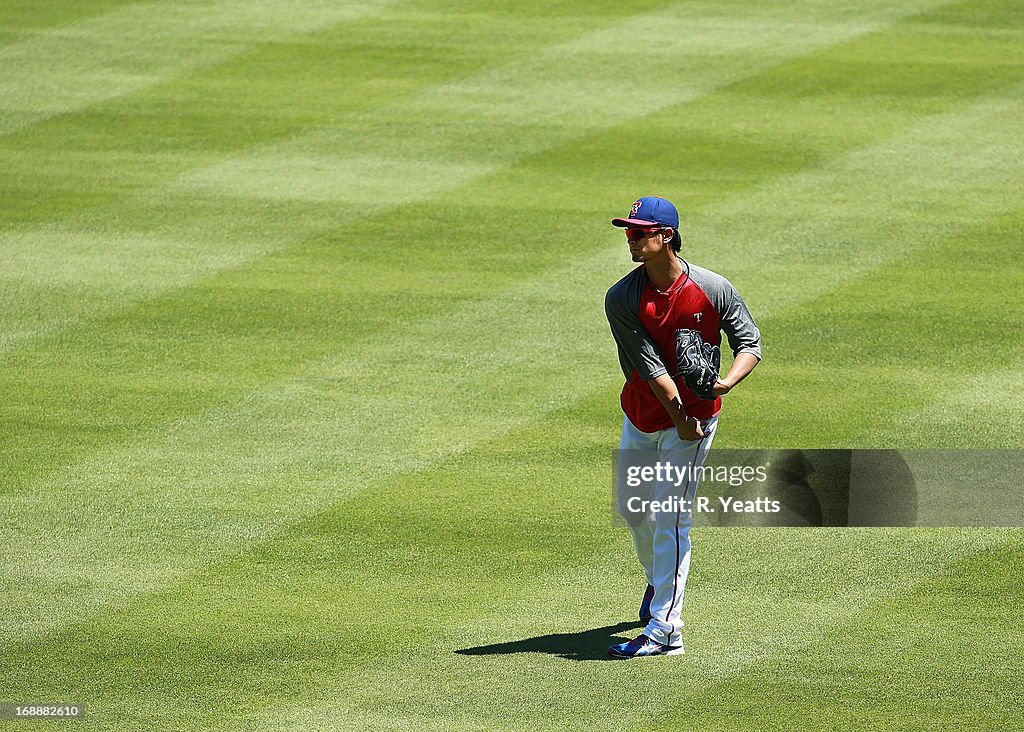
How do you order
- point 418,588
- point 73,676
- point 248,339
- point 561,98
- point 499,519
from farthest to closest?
point 561,98 → point 248,339 → point 499,519 → point 418,588 → point 73,676

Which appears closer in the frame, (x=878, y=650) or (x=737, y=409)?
(x=878, y=650)

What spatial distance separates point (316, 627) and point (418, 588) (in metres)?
0.58

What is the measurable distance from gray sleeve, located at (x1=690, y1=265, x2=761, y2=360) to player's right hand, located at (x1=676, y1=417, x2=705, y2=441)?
0.36 meters

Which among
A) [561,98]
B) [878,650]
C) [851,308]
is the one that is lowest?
[878,650]

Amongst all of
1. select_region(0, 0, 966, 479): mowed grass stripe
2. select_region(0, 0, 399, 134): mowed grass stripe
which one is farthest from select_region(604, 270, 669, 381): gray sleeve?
select_region(0, 0, 399, 134): mowed grass stripe

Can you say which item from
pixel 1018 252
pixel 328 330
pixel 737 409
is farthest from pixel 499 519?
pixel 1018 252

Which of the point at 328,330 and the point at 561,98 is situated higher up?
the point at 561,98

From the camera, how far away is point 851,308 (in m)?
10.4

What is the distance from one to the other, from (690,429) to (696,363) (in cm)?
31

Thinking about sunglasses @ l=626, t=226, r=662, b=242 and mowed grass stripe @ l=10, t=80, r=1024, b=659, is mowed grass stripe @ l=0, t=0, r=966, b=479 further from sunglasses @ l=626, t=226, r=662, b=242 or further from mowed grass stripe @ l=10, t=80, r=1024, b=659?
sunglasses @ l=626, t=226, r=662, b=242

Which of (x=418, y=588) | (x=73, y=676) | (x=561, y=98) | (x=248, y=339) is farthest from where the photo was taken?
(x=561, y=98)

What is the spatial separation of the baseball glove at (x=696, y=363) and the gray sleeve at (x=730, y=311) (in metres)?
0.16

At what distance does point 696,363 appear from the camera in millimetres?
6391

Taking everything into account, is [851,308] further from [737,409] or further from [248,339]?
[248,339]
